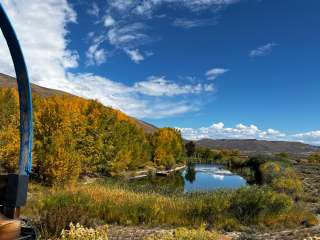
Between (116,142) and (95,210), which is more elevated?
(116,142)

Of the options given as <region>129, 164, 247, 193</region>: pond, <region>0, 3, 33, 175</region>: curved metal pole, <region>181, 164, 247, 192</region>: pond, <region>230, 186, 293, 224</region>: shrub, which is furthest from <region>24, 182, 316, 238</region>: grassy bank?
<region>181, 164, 247, 192</region>: pond

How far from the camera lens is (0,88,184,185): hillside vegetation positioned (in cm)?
2811

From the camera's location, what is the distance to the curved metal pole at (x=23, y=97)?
425cm

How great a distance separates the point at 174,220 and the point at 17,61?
32.5 feet

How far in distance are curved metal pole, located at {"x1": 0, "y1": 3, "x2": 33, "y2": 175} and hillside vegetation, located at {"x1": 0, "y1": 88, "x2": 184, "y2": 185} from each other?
74.9 feet

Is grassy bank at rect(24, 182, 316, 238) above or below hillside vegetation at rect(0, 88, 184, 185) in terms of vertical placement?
below

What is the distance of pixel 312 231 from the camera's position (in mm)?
11289

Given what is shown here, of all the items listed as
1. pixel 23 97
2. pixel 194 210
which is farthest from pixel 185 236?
pixel 194 210

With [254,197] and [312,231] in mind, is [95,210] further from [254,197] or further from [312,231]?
[312,231]

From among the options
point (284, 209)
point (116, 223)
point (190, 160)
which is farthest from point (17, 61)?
point (190, 160)

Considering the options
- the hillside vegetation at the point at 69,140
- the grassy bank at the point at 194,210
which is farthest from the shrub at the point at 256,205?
the hillside vegetation at the point at 69,140

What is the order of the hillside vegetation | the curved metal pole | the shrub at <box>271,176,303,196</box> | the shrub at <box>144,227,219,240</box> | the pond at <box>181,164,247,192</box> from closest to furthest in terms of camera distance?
the curved metal pole
the shrub at <box>144,227,219,240</box>
the shrub at <box>271,176,303,196</box>
the hillside vegetation
the pond at <box>181,164,247,192</box>

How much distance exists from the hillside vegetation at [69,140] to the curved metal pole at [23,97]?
22.8 metres

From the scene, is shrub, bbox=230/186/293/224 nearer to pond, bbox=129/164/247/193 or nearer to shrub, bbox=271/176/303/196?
pond, bbox=129/164/247/193
